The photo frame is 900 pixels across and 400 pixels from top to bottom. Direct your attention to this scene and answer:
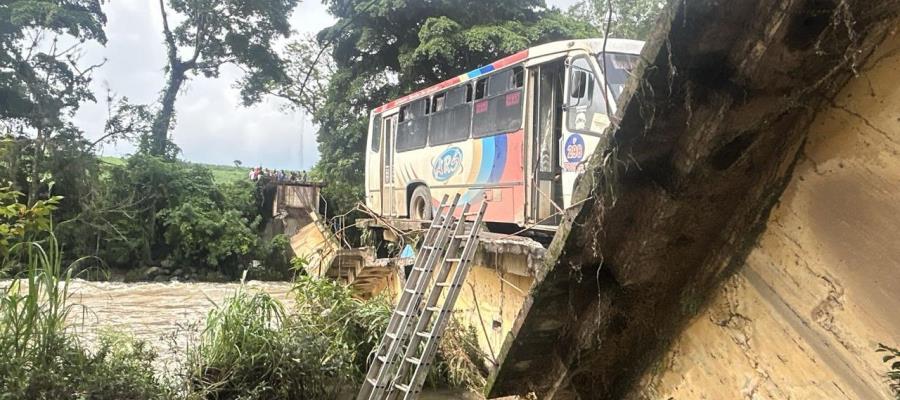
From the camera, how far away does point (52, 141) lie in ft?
59.3

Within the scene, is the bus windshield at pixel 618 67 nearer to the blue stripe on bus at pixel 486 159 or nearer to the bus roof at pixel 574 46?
the bus roof at pixel 574 46

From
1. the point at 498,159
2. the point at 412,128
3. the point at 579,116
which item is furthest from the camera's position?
the point at 412,128

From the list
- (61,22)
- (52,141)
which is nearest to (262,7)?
(61,22)

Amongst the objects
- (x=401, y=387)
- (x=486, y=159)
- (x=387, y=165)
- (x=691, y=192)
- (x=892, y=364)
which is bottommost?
(x=401, y=387)

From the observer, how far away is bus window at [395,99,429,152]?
1007 centimetres

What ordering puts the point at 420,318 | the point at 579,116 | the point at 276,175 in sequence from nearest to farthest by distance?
the point at 420,318
the point at 579,116
the point at 276,175

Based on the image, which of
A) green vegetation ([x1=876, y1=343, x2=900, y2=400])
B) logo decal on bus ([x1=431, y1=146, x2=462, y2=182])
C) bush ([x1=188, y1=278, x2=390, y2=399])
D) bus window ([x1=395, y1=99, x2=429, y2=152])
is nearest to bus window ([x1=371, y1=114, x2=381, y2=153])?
bus window ([x1=395, y1=99, x2=429, y2=152])

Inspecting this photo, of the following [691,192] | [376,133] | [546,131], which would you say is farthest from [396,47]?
[691,192]

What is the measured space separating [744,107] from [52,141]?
20683 mm

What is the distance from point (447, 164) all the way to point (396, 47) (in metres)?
10.8

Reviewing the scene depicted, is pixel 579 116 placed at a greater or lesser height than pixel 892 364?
greater

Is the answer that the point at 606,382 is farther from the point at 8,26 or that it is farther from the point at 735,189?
the point at 8,26

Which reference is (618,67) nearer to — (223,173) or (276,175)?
(276,175)

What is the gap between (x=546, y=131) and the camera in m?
6.82
